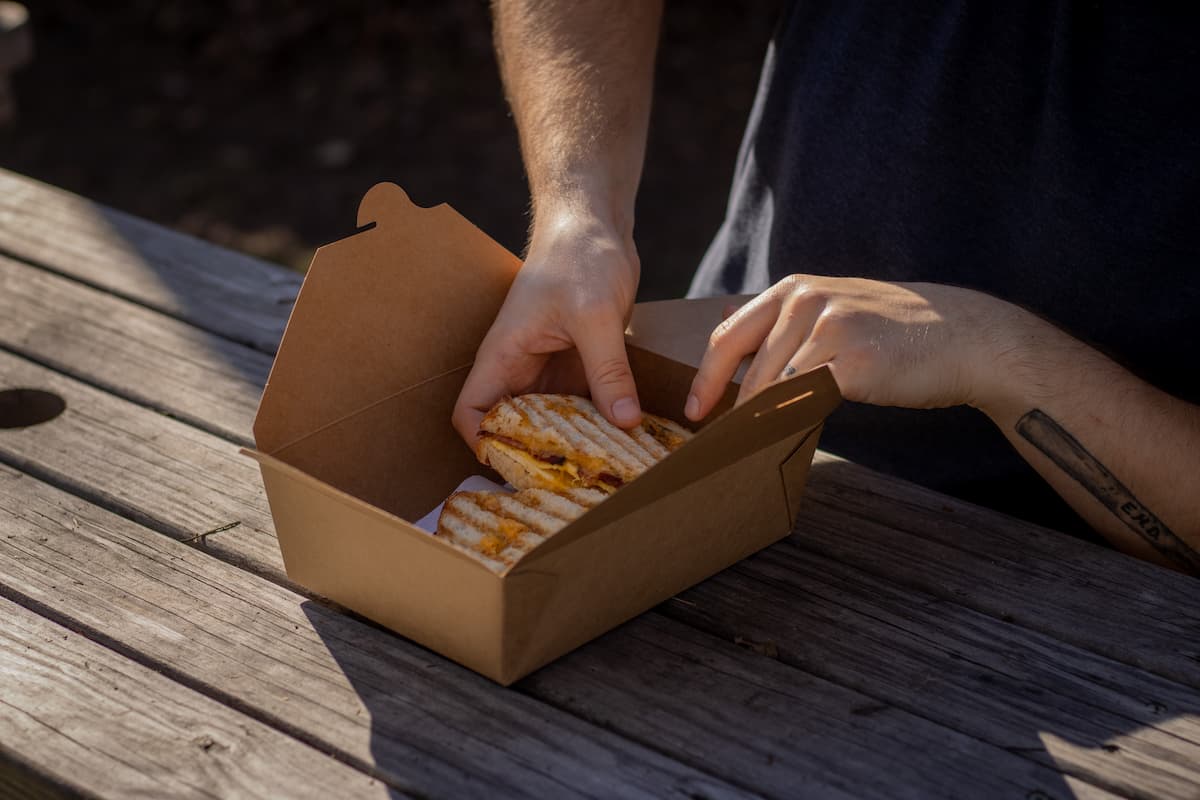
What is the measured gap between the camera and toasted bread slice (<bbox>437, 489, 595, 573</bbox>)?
1.23 m

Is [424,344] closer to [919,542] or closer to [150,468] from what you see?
[150,468]

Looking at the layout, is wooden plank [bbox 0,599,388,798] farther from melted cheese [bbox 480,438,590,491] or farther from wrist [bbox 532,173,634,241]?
wrist [bbox 532,173,634,241]

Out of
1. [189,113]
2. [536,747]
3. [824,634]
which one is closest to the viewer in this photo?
[536,747]

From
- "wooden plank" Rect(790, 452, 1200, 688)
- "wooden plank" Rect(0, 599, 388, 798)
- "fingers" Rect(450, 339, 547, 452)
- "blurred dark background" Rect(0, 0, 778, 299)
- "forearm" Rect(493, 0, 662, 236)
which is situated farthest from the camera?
"blurred dark background" Rect(0, 0, 778, 299)

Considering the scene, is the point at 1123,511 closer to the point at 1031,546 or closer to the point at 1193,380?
the point at 1031,546

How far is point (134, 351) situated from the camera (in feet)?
5.69

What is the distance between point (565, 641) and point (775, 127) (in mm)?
1126

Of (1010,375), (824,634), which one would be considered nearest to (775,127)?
(1010,375)

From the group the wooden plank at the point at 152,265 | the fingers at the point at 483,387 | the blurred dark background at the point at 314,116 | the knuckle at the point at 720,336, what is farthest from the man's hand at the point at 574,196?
the blurred dark background at the point at 314,116

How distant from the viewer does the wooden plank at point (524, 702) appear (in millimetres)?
1062

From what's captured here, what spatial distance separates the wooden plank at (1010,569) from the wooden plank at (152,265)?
0.88 metres

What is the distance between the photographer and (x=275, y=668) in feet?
3.81

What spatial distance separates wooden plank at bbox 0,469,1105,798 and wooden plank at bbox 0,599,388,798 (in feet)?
0.08

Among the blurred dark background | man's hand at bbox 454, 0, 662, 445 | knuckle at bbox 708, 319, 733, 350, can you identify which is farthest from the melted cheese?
the blurred dark background
